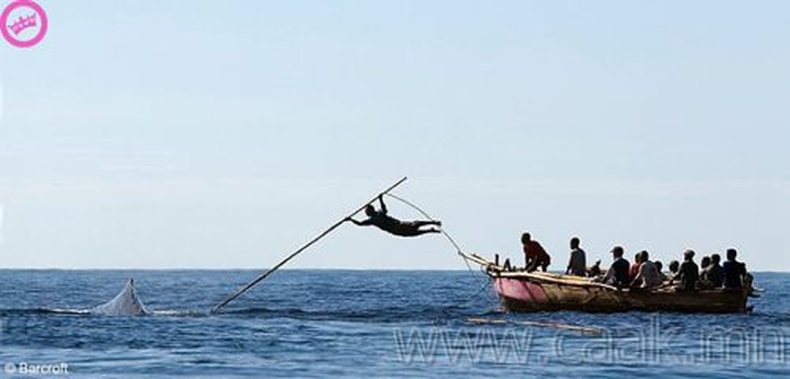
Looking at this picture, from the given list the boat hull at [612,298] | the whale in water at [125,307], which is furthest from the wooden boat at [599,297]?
the whale in water at [125,307]

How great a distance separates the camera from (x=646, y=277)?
124 feet

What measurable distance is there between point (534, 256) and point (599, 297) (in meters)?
3.09

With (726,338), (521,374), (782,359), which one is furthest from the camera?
(726,338)

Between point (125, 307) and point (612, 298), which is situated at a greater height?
point (612, 298)

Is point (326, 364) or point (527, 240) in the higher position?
point (527, 240)

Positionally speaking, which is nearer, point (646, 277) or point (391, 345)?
point (391, 345)

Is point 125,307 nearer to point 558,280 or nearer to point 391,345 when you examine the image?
point 558,280

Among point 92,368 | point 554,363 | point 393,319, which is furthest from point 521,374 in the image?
point 393,319

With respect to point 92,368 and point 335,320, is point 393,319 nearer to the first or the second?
point 335,320

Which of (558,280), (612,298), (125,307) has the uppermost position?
(558,280)

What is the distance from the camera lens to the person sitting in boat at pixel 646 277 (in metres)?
37.6

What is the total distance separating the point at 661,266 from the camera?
3916cm

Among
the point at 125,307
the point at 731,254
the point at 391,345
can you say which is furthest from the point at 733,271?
the point at 125,307

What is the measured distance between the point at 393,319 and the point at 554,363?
1083 centimetres
